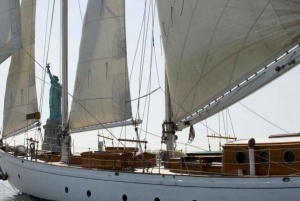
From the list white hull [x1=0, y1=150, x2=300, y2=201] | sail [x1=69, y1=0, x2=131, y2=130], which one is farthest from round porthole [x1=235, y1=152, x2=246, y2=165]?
sail [x1=69, y1=0, x2=131, y2=130]

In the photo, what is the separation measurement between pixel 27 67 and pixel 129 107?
26.7 feet

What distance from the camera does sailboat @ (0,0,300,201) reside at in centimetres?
1551

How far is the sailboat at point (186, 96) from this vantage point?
1551 centimetres

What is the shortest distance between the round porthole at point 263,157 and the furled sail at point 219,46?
7.95 feet

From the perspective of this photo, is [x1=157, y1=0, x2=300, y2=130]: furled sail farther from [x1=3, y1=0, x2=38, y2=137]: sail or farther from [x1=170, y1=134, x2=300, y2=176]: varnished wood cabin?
[x1=3, y1=0, x2=38, y2=137]: sail

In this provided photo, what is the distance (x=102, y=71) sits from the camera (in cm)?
2534

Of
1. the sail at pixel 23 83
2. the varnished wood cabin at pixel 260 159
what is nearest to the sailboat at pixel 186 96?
the varnished wood cabin at pixel 260 159

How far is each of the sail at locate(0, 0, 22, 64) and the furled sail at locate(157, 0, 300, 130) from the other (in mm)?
9610

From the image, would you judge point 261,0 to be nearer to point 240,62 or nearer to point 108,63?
point 240,62

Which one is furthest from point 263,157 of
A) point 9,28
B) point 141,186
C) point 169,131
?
point 9,28

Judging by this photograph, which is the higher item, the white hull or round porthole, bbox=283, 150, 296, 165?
round porthole, bbox=283, 150, 296, 165

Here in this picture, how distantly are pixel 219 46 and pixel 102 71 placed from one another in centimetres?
950

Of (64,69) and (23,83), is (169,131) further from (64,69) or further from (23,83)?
(23,83)

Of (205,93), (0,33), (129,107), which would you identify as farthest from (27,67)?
(205,93)
